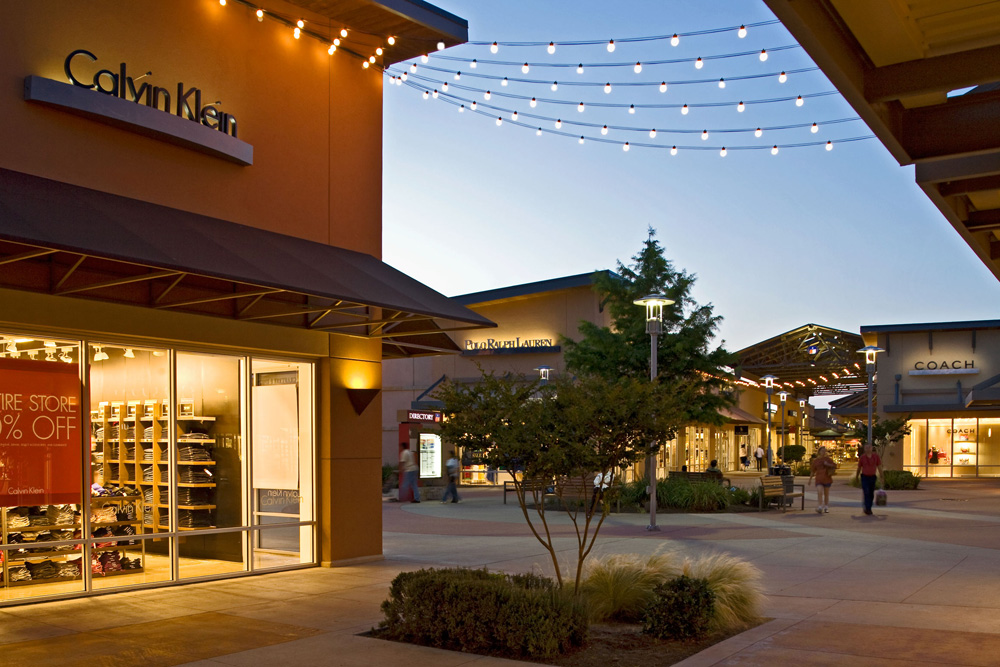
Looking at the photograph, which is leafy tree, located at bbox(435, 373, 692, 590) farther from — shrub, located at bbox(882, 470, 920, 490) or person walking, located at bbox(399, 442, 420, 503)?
shrub, located at bbox(882, 470, 920, 490)

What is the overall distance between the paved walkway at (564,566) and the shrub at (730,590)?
0.26 metres

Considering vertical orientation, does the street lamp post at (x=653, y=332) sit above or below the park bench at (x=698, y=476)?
above

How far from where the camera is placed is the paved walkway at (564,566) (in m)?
8.02

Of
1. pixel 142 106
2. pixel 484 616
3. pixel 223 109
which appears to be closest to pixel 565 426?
pixel 484 616

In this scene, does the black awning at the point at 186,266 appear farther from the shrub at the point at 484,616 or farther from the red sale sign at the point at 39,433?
the shrub at the point at 484,616

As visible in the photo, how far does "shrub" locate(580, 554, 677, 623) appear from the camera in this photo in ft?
31.8

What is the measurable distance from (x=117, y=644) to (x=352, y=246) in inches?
278

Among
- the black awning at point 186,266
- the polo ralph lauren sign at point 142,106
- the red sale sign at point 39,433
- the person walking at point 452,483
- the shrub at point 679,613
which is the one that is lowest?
the person walking at point 452,483

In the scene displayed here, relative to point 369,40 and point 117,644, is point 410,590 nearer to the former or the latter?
point 117,644

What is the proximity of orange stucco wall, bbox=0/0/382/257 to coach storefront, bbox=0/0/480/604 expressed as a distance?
1.0 inches

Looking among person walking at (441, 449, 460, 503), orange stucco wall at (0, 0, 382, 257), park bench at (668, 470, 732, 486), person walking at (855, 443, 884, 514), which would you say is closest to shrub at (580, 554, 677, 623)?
orange stucco wall at (0, 0, 382, 257)

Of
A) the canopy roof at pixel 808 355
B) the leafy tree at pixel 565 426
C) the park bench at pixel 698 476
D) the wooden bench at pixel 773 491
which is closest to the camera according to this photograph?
the leafy tree at pixel 565 426

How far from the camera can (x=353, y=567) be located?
13.5 metres

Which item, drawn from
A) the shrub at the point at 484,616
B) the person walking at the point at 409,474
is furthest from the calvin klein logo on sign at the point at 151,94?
the person walking at the point at 409,474
